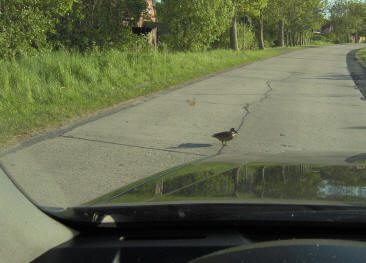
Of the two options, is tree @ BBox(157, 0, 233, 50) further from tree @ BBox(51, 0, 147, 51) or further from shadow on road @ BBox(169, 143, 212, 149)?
shadow on road @ BBox(169, 143, 212, 149)

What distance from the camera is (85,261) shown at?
219 cm

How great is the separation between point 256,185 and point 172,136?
5.50 meters

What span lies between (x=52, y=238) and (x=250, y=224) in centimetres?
101

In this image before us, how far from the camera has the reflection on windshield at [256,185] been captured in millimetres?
2482

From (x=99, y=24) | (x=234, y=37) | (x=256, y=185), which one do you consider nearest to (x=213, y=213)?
(x=256, y=185)

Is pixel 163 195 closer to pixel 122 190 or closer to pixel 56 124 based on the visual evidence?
pixel 122 190

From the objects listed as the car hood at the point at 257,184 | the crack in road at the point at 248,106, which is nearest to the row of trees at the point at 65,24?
the crack in road at the point at 248,106

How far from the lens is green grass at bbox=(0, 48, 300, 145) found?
9.41m

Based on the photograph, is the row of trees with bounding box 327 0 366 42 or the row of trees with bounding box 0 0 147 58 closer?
the row of trees with bounding box 0 0 147 58

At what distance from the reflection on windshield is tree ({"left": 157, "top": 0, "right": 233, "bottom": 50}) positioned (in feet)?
72.5

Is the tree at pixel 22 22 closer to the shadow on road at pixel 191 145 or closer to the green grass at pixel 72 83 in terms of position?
the green grass at pixel 72 83

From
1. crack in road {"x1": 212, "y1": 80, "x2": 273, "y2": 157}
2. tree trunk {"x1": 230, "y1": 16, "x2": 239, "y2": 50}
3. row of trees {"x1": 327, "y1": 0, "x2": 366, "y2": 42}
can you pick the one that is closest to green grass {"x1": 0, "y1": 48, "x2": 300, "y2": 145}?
crack in road {"x1": 212, "y1": 80, "x2": 273, "y2": 157}

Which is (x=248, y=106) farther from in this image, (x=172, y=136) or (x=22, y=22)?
(x=22, y=22)

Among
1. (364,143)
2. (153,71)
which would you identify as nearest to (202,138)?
(364,143)
